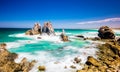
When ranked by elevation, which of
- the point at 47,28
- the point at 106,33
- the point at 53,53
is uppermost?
the point at 47,28

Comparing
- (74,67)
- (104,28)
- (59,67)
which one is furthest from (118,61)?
(104,28)

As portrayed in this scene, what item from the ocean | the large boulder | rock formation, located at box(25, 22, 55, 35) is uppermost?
rock formation, located at box(25, 22, 55, 35)

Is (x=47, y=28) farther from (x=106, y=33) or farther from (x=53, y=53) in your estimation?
(x=53, y=53)

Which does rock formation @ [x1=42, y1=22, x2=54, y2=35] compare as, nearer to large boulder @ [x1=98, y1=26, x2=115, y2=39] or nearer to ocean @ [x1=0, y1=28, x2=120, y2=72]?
ocean @ [x1=0, y1=28, x2=120, y2=72]

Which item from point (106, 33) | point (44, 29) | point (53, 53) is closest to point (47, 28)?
point (44, 29)

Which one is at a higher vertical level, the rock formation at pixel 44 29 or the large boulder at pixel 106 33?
the rock formation at pixel 44 29

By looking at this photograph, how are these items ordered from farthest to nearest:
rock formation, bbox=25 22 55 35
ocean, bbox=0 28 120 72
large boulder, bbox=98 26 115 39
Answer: rock formation, bbox=25 22 55 35 < large boulder, bbox=98 26 115 39 < ocean, bbox=0 28 120 72

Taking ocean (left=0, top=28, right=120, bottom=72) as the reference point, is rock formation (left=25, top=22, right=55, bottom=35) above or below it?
above

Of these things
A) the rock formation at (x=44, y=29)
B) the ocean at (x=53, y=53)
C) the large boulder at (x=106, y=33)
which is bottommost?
the ocean at (x=53, y=53)

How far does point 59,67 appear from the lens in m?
22.2

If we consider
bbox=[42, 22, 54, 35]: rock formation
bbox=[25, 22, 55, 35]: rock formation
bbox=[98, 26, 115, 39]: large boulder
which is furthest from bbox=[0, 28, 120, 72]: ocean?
bbox=[98, 26, 115, 39]: large boulder

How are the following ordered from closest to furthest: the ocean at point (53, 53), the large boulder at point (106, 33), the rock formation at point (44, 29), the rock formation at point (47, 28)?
the ocean at point (53, 53) → the large boulder at point (106, 33) → the rock formation at point (47, 28) → the rock formation at point (44, 29)

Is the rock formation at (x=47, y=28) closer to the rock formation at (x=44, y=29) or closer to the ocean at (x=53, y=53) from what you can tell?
the rock formation at (x=44, y=29)

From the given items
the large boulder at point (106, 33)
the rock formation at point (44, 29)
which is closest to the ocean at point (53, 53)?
the rock formation at point (44, 29)
